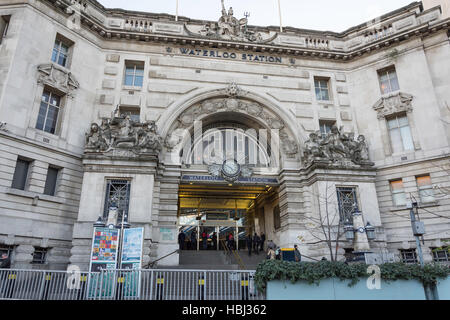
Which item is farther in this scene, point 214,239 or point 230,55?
point 214,239

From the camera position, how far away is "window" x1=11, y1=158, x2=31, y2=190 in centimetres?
1785

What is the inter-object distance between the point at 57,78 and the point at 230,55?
13.1 m

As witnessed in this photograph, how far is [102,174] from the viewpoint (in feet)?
63.8

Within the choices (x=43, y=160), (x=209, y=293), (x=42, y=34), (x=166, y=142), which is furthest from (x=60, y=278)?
(x=42, y=34)

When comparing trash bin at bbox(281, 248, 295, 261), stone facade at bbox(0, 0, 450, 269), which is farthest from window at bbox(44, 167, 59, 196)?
trash bin at bbox(281, 248, 295, 261)

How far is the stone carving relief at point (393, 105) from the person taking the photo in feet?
78.3

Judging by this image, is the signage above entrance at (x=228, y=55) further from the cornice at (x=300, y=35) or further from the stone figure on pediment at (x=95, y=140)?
the stone figure on pediment at (x=95, y=140)

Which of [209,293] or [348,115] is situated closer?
[209,293]

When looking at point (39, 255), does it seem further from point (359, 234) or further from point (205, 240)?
point (359, 234)

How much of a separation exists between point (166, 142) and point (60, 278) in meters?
12.8

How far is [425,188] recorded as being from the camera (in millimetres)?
22031

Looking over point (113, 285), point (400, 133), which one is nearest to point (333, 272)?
point (113, 285)

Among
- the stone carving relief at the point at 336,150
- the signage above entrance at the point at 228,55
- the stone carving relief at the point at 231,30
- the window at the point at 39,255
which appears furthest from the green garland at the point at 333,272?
the stone carving relief at the point at 231,30
